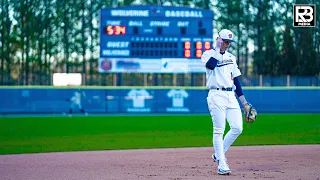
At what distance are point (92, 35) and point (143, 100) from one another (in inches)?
455

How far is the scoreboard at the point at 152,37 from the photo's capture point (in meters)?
28.9

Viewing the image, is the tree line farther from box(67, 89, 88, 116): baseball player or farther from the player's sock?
the player's sock

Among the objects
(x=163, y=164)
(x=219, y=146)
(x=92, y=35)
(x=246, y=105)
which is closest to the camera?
(x=219, y=146)

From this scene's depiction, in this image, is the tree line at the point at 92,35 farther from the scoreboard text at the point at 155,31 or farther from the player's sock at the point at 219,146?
the player's sock at the point at 219,146

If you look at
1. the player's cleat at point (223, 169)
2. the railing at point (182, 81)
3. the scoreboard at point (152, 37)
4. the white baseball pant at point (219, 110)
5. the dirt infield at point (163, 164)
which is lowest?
the dirt infield at point (163, 164)

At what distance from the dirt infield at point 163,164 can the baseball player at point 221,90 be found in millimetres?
412

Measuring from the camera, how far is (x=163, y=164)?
408 inches

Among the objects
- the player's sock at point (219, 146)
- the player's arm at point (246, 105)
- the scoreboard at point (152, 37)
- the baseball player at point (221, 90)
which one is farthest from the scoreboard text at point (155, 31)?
the player's sock at point (219, 146)

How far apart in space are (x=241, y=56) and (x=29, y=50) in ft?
47.6

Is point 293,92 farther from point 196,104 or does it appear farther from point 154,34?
point 154,34

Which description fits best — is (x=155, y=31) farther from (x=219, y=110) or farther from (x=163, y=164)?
(x=219, y=110)

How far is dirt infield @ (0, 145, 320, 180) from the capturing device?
888 cm

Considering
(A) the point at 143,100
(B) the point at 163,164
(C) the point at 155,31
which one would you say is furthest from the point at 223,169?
(A) the point at 143,100

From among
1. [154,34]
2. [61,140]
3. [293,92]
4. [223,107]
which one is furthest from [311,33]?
[223,107]
